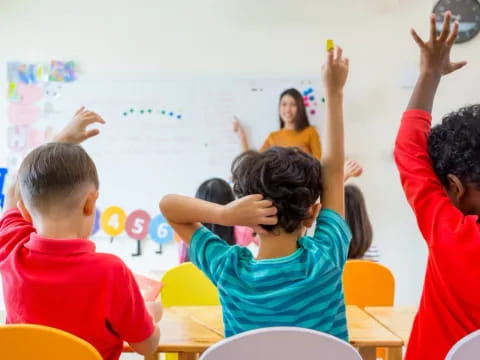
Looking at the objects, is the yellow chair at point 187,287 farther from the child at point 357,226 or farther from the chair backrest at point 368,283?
the child at point 357,226

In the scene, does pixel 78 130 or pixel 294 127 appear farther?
pixel 294 127

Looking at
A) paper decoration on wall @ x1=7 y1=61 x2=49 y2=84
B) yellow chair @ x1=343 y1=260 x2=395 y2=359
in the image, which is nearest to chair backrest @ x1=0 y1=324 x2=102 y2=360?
yellow chair @ x1=343 y1=260 x2=395 y2=359

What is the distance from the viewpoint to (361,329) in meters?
1.50

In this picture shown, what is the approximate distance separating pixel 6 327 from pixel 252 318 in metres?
0.50

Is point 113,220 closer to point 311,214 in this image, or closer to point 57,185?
point 57,185

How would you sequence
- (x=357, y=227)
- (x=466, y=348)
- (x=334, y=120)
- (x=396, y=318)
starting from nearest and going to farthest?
(x=466, y=348)
(x=334, y=120)
(x=396, y=318)
(x=357, y=227)

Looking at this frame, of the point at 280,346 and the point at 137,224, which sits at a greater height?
the point at 280,346

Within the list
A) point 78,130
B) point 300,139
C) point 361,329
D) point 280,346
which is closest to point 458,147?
point 280,346

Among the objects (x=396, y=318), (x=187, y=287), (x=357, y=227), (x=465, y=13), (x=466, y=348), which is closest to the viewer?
(x=466, y=348)

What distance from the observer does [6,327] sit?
0.96 metres

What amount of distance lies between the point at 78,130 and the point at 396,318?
3.92 ft

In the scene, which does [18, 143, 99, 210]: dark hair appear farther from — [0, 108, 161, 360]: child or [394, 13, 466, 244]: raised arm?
[394, 13, 466, 244]: raised arm

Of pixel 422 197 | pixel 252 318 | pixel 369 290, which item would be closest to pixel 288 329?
pixel 252 318

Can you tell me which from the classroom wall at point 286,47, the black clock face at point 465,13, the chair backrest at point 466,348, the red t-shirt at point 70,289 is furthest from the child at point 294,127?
the chair backrest at point 466,348
